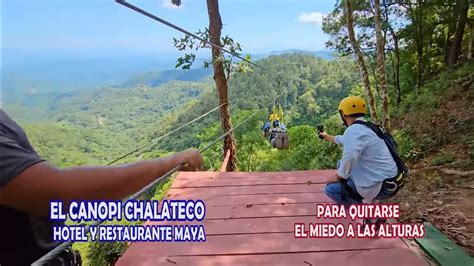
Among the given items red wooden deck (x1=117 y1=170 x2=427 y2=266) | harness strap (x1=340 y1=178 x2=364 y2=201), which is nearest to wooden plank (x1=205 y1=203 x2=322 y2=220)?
red wooden deck (x1=117 y1=170 x2=427 y2=266)

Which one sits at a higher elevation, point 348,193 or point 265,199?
point 348,193

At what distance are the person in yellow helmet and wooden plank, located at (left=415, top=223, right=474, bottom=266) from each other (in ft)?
1.25

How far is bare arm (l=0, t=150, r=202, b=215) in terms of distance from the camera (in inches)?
27.5

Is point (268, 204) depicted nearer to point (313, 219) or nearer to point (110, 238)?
point (313, 219)

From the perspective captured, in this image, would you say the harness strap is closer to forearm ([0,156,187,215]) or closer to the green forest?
the green forest

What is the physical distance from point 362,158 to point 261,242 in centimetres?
91

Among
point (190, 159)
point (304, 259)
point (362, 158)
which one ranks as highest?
point (190, 159)

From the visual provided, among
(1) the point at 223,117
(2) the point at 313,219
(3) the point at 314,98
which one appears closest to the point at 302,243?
(2) the point at 313,219

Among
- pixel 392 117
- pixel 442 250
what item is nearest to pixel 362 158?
pixel 442 250

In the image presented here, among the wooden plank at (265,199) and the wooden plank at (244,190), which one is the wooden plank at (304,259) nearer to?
the wooden plank at (265,199)

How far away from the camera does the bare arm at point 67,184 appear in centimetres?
70

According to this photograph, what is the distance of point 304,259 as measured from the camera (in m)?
2.24

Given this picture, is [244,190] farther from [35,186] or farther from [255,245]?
[35,186]

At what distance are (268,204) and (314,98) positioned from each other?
23.8m
